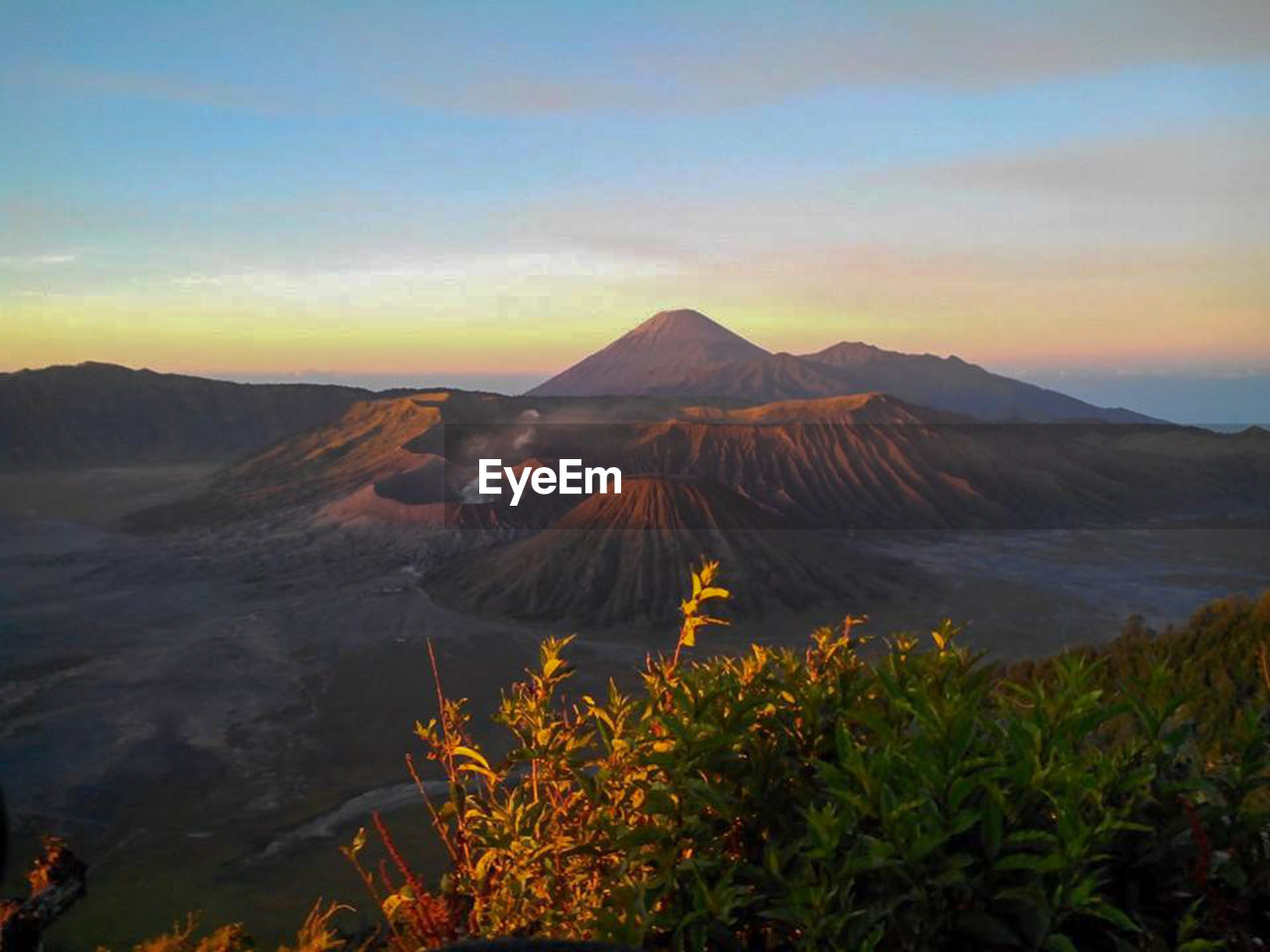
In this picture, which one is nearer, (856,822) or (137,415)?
(856,822)

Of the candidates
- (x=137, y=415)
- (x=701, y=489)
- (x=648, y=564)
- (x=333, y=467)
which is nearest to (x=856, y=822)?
(x=648, y=564)

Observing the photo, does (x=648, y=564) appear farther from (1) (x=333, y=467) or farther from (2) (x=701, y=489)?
(1) (x=333, y=467)

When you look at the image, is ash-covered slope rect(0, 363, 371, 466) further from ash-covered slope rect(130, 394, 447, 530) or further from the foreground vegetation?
the foreground vegetation

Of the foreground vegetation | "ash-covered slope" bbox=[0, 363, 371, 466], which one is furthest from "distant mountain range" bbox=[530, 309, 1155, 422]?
the foreground vegetation

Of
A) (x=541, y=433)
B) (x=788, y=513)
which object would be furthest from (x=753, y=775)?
(x=541, y=433)

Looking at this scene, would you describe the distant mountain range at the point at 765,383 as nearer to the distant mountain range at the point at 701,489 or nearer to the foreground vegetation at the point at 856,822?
the distant mountain range at the point at 701,489

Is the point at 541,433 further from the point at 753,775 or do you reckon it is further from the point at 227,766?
the point at 753,775
